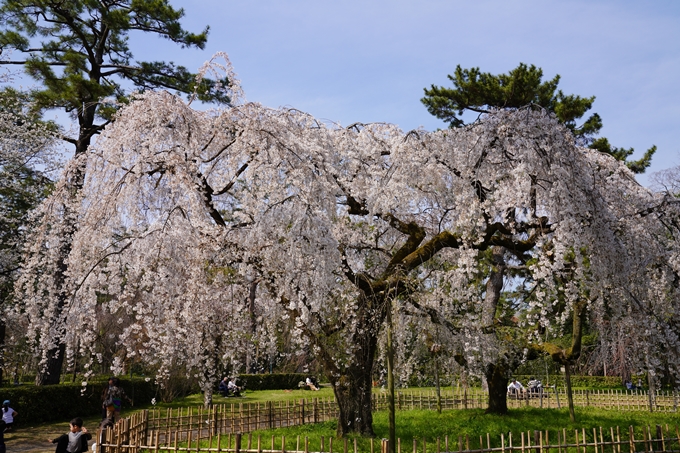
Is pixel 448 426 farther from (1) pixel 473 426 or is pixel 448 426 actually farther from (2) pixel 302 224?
(2) pixel 302 224

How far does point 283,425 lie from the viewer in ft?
47.8

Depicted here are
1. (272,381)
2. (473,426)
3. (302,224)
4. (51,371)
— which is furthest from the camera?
(272,381)

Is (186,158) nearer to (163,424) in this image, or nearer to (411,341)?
(163,424)

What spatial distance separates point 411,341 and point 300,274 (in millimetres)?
8366

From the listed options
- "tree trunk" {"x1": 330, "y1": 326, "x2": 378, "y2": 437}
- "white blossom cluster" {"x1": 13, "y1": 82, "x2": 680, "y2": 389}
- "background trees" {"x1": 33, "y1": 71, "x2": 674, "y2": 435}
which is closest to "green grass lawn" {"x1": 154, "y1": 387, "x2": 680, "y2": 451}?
"tree trunk" {"x1": 330, "y1": 326, "x2": 378, "y2": 437}

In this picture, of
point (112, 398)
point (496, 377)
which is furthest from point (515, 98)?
point (112, 398)

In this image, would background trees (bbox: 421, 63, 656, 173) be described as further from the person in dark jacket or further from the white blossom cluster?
the person in dark jacket

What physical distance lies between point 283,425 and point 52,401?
734 centimetres

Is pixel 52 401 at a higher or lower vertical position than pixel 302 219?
lower

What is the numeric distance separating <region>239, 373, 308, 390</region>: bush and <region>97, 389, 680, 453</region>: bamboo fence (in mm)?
10417

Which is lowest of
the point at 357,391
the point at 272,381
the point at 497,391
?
the point at 272,381

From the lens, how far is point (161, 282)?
8.42m

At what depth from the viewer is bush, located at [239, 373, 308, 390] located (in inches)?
1073

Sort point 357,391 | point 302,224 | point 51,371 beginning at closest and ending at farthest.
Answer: point 302,224 < point 357,391 < point 51,371
